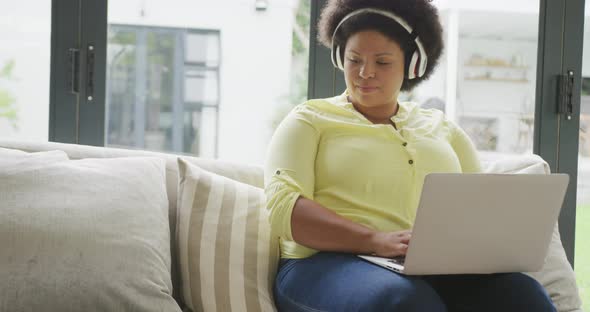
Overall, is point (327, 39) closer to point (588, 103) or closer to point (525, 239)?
point (525, 239)

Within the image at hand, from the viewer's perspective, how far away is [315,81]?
2486 mm

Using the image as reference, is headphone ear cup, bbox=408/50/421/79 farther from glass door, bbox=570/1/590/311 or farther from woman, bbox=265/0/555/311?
glass door, bbox=570/1/590/311

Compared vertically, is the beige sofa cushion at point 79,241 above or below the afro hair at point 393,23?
below

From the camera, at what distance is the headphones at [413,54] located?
1.81 m

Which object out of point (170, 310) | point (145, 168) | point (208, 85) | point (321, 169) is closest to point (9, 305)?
point (170, 310)

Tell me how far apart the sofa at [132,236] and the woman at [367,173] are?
0.13 m

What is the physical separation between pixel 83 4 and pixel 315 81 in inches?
33.7

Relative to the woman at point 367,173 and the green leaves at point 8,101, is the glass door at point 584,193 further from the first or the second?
the green leaves at point 8,101

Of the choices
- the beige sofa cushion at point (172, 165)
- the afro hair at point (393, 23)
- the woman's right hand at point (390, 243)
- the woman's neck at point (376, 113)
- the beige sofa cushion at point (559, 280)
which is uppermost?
the afro hair at point (393, 23)

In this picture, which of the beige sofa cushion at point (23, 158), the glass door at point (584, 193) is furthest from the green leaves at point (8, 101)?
the glass door at point (584, 193)

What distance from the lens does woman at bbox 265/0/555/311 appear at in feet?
4.84

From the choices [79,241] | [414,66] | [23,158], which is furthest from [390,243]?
[23,158]

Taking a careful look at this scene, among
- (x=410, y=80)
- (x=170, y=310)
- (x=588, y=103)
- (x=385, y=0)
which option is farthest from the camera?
(x=588, y=103)

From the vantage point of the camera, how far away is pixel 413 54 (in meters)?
1.86
